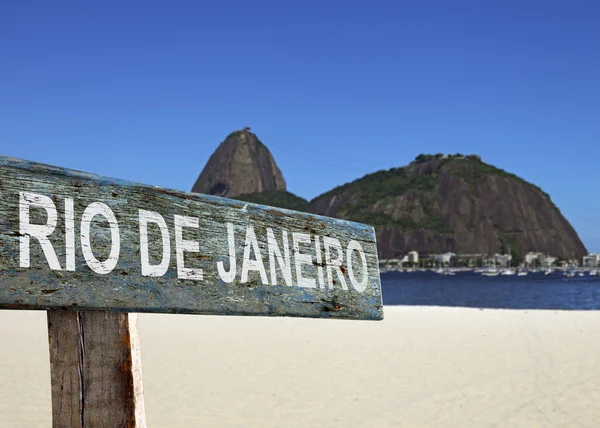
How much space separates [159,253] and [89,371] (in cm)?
38

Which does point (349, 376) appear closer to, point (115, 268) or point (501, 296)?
point (115, 268)

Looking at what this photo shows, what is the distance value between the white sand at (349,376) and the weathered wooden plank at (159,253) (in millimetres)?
4883

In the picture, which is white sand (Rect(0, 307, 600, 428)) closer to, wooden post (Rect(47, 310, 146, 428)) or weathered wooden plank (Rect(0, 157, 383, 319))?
weathered wooden plank (Rect(0, 157, 383, 319))

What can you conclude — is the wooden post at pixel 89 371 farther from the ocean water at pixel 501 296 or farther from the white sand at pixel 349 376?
the ocean water at pixel 501 296

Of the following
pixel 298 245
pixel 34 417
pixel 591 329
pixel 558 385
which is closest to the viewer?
pixel 298 245

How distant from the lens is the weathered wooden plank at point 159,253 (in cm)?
149

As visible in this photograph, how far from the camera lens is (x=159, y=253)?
1671mm

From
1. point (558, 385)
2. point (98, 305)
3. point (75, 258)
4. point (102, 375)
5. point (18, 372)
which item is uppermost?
point (75, 258)

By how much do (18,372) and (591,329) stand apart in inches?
498

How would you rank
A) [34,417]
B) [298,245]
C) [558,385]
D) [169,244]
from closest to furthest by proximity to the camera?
[169,244] → [298,245] → [34,417] → [558,385]

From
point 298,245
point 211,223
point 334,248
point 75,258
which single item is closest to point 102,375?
point 75,258

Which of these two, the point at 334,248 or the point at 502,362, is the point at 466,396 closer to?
the point at 502,362

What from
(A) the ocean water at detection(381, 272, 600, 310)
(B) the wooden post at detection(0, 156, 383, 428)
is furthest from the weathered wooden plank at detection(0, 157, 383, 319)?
(A) the ocean water at detection(381, 272, 600, 310)

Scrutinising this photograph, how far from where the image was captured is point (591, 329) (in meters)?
14.0
